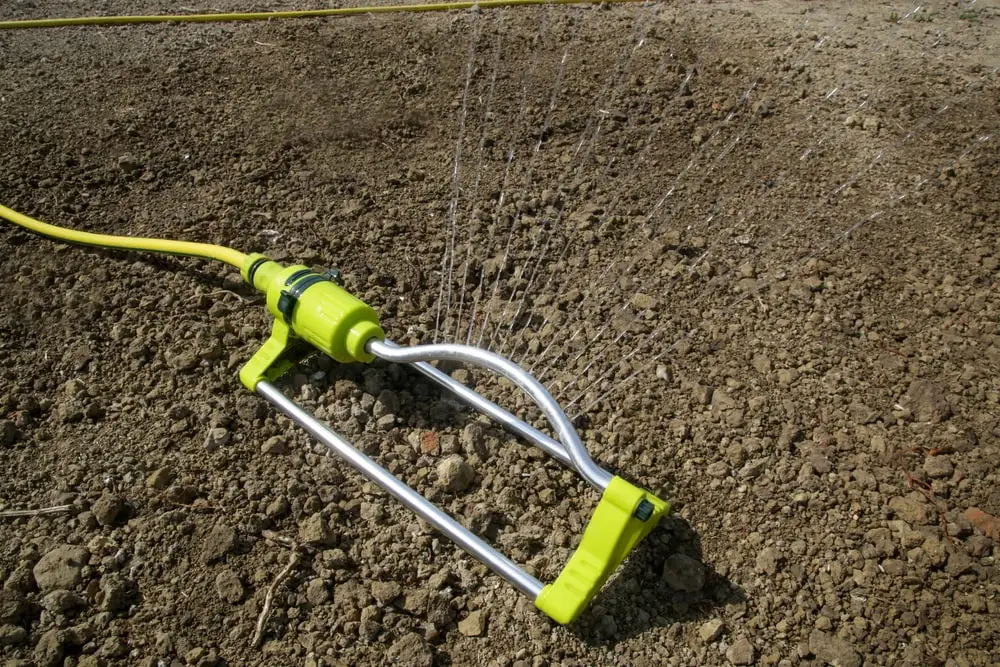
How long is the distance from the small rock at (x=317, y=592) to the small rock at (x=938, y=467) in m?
1.48

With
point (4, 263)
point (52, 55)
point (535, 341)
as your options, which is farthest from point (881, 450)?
point (52, 55)

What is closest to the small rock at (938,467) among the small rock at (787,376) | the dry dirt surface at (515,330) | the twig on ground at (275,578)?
the dry dirt surface at (515,330)

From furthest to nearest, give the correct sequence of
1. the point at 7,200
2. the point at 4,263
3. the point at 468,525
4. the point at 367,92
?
the point at 367,92, the point at 7,200, the point at 4,263, the point at 468,525

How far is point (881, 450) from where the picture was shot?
192 cm

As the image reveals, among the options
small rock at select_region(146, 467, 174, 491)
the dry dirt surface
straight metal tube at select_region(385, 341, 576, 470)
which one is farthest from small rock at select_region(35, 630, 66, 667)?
straight metal tube at select_region(385, 341, 576, 470)

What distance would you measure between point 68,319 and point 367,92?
1500 millimetres

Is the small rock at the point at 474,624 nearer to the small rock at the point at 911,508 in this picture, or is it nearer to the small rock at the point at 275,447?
the small rock at the point at 275,447

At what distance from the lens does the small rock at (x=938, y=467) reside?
1863mm

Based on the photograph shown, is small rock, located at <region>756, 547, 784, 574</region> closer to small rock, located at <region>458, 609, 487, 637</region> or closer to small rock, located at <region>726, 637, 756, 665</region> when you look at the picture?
small rock, located at <region>726, 637, 756, 665</region>

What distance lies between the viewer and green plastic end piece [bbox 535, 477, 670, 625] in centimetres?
151

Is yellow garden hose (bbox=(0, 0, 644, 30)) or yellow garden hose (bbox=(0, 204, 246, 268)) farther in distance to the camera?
yellow garden hose (bbox=(0, 0, 644, 30))

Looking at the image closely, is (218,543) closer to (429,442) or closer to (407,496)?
(407,496)

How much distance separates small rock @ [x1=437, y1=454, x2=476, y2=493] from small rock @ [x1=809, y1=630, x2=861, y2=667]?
0.83 m

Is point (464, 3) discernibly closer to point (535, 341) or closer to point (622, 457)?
point (535, 341)
